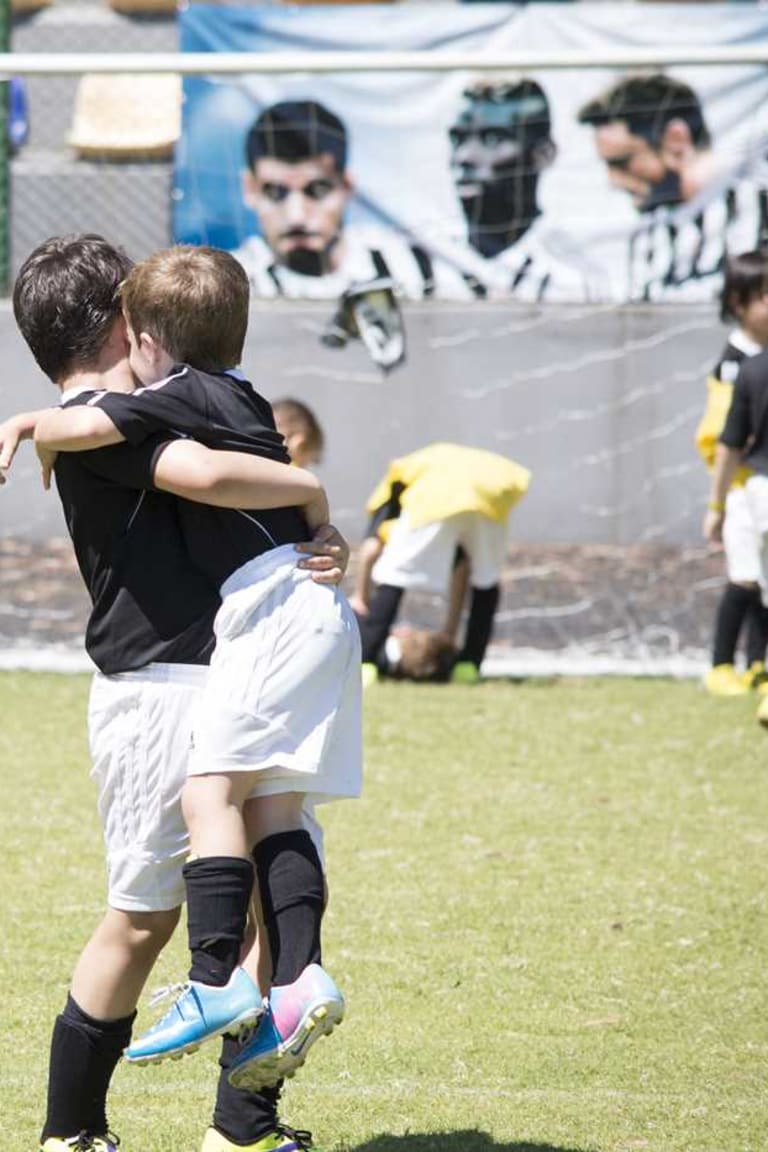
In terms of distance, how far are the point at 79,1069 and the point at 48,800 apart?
111 inches

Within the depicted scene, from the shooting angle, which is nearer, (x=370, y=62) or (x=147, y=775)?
(x=147, y=775)

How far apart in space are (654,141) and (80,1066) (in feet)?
28.8

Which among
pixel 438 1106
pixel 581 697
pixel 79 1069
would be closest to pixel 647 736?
pixel 581 697

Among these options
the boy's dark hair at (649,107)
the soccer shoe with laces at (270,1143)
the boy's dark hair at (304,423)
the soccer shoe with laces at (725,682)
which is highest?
Answer: the boy's dark hair at (649,107)

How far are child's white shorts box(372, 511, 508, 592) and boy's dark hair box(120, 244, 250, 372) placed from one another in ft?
15.9

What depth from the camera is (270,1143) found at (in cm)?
313

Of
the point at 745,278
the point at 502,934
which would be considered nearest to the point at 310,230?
the point at 745,278

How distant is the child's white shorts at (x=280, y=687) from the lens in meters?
3.00

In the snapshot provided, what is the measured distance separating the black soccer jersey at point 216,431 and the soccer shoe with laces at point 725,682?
491 centimetres

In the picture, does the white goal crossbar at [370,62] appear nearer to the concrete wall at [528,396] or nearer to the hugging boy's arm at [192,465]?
the concrete wall at [528,396]

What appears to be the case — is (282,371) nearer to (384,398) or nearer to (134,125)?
(384,398)

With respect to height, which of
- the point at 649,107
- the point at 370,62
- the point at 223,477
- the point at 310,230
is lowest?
the point at 310,230

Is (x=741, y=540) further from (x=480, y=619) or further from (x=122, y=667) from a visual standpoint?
(x=122, y=667)

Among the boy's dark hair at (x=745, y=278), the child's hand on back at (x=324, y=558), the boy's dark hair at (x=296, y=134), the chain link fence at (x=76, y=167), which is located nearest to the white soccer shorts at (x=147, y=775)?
the child's hand on back at (x=324, y=558)
